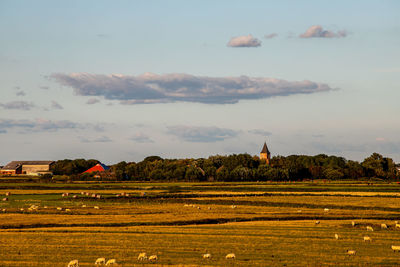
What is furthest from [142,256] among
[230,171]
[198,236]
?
[230,171]

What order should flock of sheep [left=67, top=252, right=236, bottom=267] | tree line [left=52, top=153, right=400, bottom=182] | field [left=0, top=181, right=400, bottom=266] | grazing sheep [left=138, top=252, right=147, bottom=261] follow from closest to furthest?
1. flock of sheep [left=67, top=252, right=236, bottom=267]
2. grazing sheep [left=138, top=252, right=147, bottom=261]
3. field [left=0, top=181, right=400, bottom=266]
4. tree line [left=52, top=153, right=400, bottom=182]

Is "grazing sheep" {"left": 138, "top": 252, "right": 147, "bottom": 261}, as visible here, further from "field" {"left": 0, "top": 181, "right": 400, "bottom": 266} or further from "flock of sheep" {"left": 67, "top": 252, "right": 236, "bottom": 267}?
"field" {"left": 0, "top": 181, "right": 400, "bottom": 266}

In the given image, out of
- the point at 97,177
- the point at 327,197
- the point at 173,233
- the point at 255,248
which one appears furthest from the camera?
the point at 97,177

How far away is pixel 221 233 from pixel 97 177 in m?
150

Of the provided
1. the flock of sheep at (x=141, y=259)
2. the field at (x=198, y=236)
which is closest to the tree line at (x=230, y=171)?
the field at (x=198, y=236)

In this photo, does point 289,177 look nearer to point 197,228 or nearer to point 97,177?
point 97,177

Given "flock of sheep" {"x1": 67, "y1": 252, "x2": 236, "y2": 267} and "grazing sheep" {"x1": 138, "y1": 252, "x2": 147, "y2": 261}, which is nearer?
"flock of sheep" {"x1": 67, "y1": 252, "x2": 236, "y2": 267}

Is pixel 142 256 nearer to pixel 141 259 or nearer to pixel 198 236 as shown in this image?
pixel 141 259

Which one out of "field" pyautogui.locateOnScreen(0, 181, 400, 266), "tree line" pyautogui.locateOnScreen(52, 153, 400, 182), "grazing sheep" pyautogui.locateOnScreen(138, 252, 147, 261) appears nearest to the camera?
"grazing sheep" pyautogui.locateOnScreen(138, 252, 147, 261)

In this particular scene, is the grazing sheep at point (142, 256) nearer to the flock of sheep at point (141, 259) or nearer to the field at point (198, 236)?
the flock of sheep at point (141, 259)

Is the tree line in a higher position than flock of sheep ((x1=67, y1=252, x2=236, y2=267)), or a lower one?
higher

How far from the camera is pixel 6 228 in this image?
164 feet

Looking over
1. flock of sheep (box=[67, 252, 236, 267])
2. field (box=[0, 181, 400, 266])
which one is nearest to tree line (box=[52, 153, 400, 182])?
field (box=[0, 181, 400, 266])

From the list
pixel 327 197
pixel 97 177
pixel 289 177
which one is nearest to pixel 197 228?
pixel 327 197
